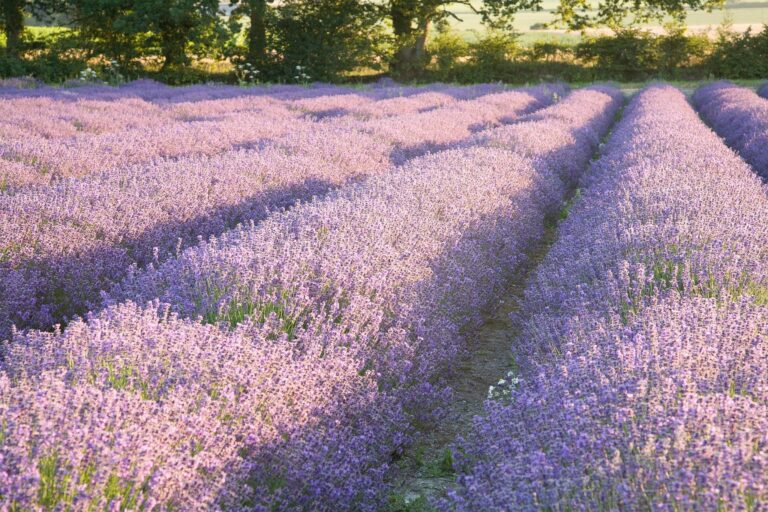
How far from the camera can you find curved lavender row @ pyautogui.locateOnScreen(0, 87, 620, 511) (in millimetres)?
1742

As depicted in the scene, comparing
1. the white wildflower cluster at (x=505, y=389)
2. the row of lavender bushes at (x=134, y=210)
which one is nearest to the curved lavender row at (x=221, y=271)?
the row of lavender bushes at (x=134, y=210)

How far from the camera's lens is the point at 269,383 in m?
2.23

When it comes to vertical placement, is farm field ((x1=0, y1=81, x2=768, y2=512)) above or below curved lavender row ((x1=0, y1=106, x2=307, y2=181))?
below

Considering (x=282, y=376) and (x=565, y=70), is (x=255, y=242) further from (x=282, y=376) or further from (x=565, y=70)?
(x=565, y=70)

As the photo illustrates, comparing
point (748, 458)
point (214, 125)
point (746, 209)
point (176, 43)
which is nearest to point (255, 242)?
point (748, 458)

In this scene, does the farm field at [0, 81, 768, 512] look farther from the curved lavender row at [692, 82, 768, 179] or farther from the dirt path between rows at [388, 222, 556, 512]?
the curved lavender row at [692, 82, 768, 179]

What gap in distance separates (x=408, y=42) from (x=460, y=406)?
25.5 meters

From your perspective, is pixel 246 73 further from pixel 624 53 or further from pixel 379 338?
pixel 379 338

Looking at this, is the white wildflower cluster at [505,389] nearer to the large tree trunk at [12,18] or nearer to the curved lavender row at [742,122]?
the curved lavender row at [742,122]

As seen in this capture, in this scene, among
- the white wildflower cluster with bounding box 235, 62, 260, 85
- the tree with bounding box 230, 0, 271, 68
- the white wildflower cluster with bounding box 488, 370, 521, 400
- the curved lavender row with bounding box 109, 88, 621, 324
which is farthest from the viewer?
the tree with bounding box 230, 0, 271, 68

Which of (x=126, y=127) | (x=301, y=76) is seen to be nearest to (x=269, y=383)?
(x=126, y=127)

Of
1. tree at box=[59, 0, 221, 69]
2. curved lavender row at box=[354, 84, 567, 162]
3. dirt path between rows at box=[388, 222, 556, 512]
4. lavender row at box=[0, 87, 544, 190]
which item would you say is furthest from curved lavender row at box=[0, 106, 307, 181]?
tree at box=[59, 0, 221, 69]

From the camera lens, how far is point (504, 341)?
461 cm

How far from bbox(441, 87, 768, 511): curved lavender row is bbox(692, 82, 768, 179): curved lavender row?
15.9 feet
